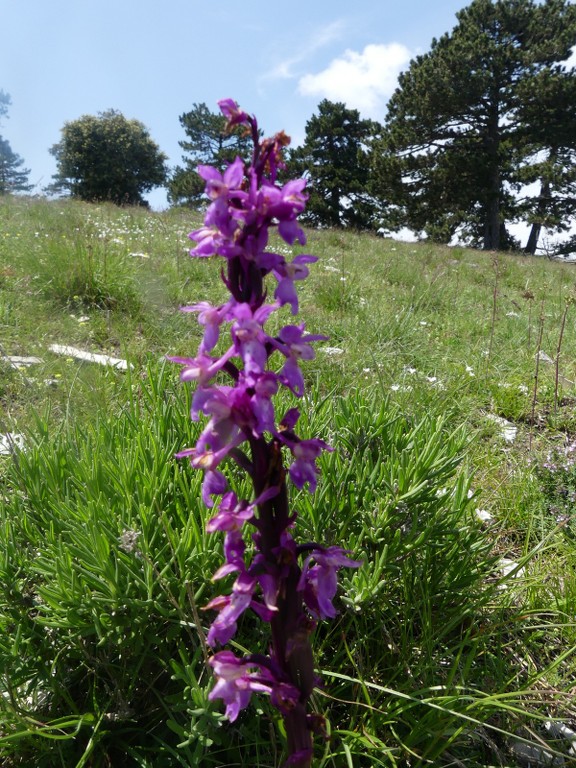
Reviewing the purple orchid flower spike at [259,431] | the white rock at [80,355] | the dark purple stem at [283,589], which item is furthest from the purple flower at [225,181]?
the white rock at [80,355]

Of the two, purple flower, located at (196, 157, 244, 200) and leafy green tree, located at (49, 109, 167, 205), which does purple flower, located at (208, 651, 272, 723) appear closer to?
purple flower, located at (196, 157, 244, 200)

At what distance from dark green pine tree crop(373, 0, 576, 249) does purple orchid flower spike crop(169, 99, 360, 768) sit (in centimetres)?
3456

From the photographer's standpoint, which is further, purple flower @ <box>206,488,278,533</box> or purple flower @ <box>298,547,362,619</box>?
purple flower @ <box>298,547,362,619</box>

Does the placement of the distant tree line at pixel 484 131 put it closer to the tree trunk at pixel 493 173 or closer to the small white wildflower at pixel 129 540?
the tree trunk at pixel 493 173

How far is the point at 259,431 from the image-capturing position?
3.23 feet

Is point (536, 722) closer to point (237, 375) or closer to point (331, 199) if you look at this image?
point (237, 375)

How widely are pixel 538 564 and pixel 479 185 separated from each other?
36.4m

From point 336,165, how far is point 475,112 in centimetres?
1967

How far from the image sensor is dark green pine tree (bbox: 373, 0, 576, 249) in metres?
31.2

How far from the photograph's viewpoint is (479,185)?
112ft

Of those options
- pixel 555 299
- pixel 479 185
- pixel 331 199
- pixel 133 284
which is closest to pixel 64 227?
pixel 133 284

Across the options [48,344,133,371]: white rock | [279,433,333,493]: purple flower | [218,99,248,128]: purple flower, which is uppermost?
[218,99,248,128]: purple flower

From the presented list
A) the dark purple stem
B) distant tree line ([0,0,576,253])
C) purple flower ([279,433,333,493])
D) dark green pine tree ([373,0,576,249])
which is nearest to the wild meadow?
the dark purple stem

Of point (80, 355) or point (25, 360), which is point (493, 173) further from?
point (25, 360)
